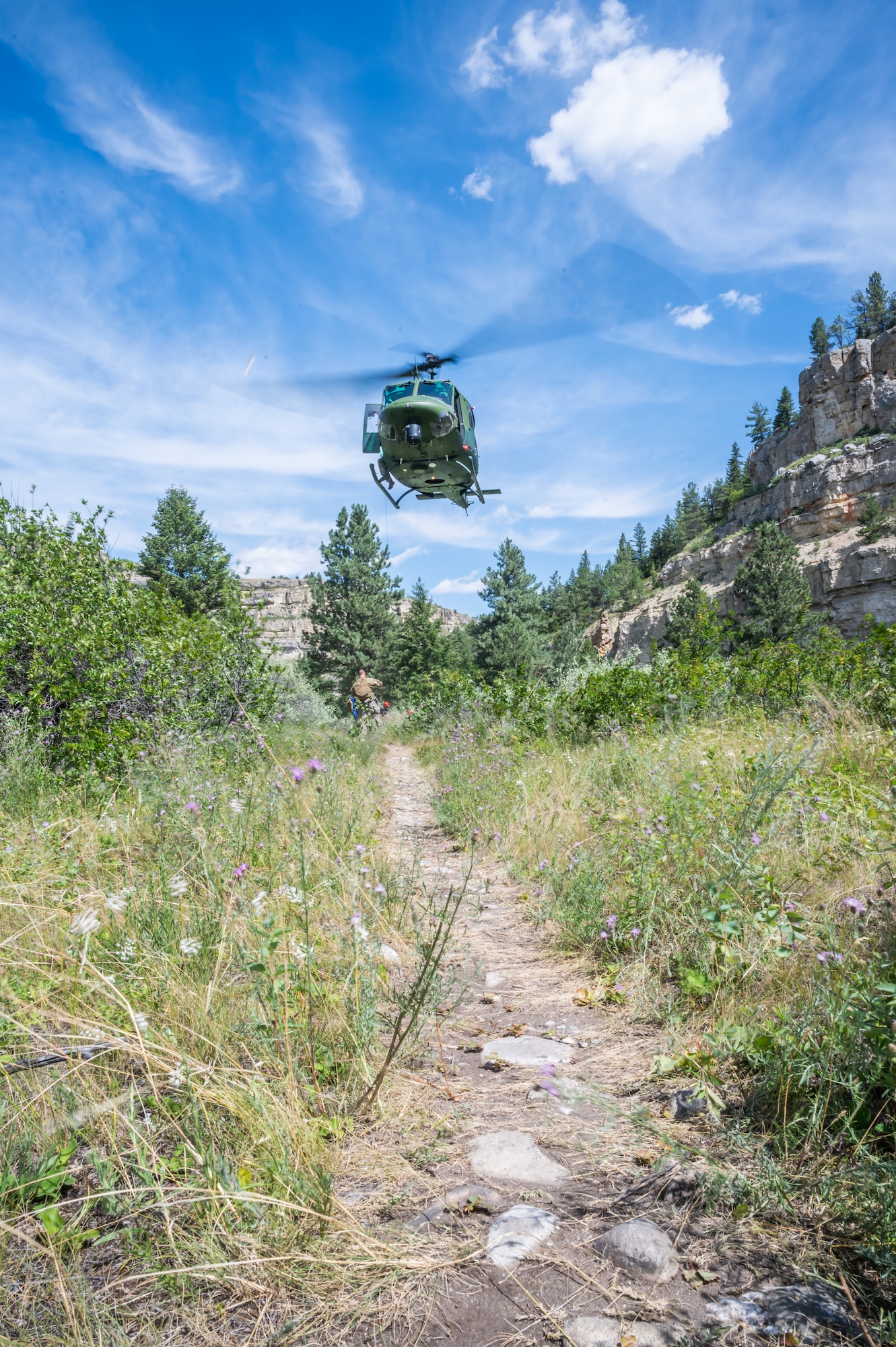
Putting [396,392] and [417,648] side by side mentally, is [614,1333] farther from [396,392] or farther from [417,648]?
[417,648]

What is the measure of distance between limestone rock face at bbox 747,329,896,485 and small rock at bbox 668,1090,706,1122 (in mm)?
79046

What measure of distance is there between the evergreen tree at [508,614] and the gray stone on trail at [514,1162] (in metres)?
31.5

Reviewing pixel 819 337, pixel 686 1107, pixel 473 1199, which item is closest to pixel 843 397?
pixel 819 337

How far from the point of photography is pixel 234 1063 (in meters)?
1.82

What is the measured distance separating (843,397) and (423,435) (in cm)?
7777

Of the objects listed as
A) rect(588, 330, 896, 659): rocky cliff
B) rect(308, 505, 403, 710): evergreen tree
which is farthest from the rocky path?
rect(588, 330, 896, 659): rocky cliff

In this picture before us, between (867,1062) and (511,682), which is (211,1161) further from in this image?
(511,682)

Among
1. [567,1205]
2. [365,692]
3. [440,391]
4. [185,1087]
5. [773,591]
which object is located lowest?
[567,1205]

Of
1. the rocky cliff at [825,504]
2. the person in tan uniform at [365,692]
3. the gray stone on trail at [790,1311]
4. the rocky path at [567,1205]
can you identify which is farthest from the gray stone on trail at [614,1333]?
the rocky cliff at [825,504]

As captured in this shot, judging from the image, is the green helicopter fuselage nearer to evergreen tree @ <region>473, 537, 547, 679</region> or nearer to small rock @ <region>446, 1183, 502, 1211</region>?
small rock @ <region>446, 1183, 502, 1211</region>

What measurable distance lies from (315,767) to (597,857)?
7.42 ft

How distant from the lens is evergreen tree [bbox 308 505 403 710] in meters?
30.2

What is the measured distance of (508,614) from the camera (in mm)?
34312

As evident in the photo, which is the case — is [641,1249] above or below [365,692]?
below
